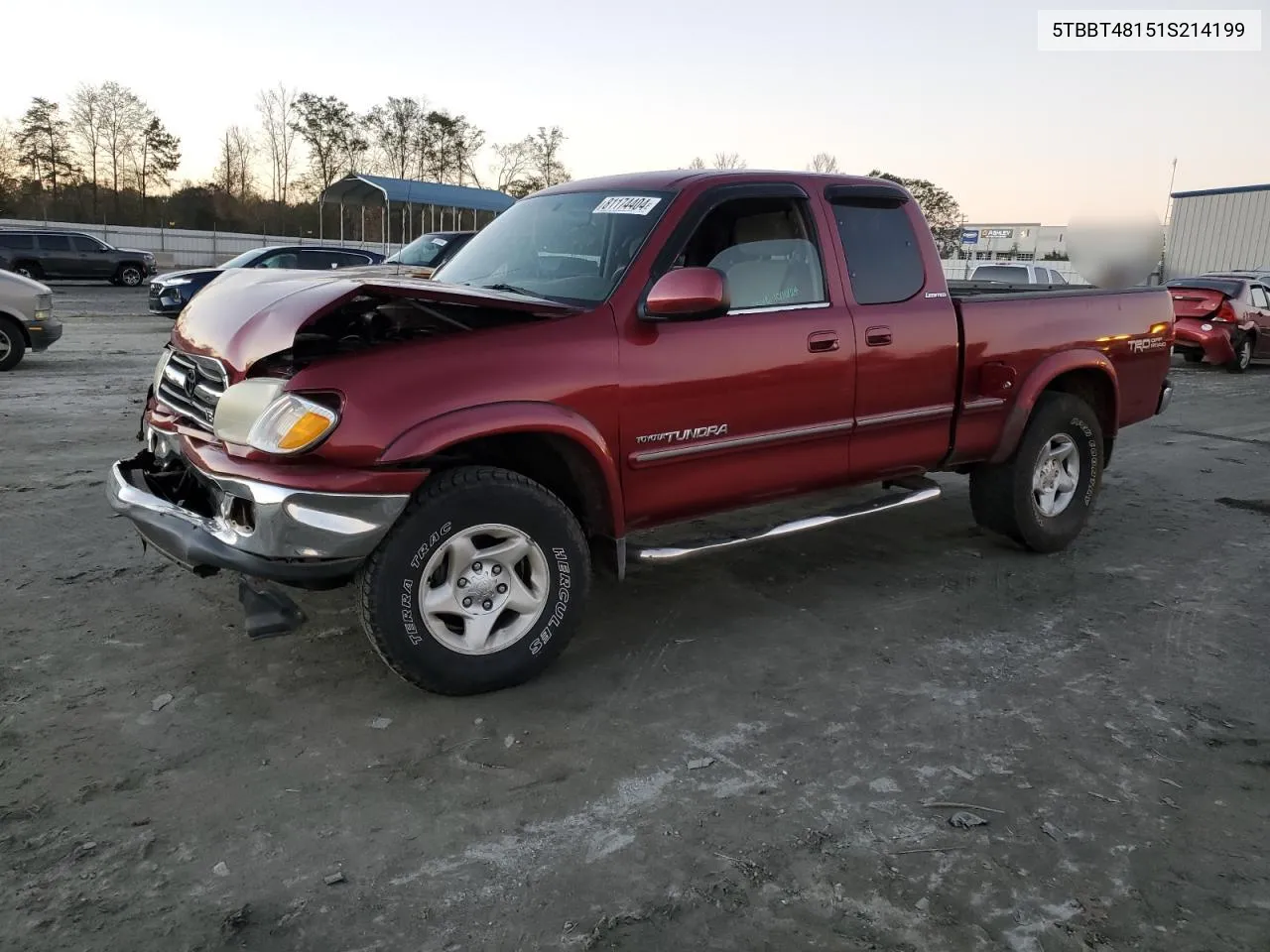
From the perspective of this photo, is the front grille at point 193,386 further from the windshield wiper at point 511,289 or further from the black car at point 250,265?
the black car at point 250,265

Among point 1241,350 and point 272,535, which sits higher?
point 1241,350

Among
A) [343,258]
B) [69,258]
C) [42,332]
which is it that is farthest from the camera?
[69,258]

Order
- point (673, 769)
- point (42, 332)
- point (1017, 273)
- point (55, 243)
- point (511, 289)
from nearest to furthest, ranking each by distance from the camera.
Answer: point (673, 769)
point (511, 289)
point (42, 332)
point (1017, 273)
point (55, 243)

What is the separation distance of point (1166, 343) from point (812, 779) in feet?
14.6

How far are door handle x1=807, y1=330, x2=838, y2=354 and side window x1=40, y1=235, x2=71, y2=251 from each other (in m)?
30.1

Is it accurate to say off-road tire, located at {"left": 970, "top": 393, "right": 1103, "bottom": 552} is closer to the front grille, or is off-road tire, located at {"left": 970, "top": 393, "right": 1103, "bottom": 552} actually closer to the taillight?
the front grille

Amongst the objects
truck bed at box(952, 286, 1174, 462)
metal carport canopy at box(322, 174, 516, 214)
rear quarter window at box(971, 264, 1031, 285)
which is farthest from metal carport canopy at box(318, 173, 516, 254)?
truck bed at box(952, 286, 1174, 462)

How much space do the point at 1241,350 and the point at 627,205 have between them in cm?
1563

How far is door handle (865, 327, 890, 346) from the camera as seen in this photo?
457 cm

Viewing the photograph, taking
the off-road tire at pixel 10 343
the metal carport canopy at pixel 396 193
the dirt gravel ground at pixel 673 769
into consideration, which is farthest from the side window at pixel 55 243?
the dirt gravel ground at pixel 673 769

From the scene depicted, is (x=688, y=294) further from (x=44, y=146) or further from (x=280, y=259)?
(x=44, y=146)

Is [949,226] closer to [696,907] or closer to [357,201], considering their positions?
[357,201]

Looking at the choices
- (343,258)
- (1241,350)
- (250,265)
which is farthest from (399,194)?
(1241,350)

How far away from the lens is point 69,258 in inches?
1131
